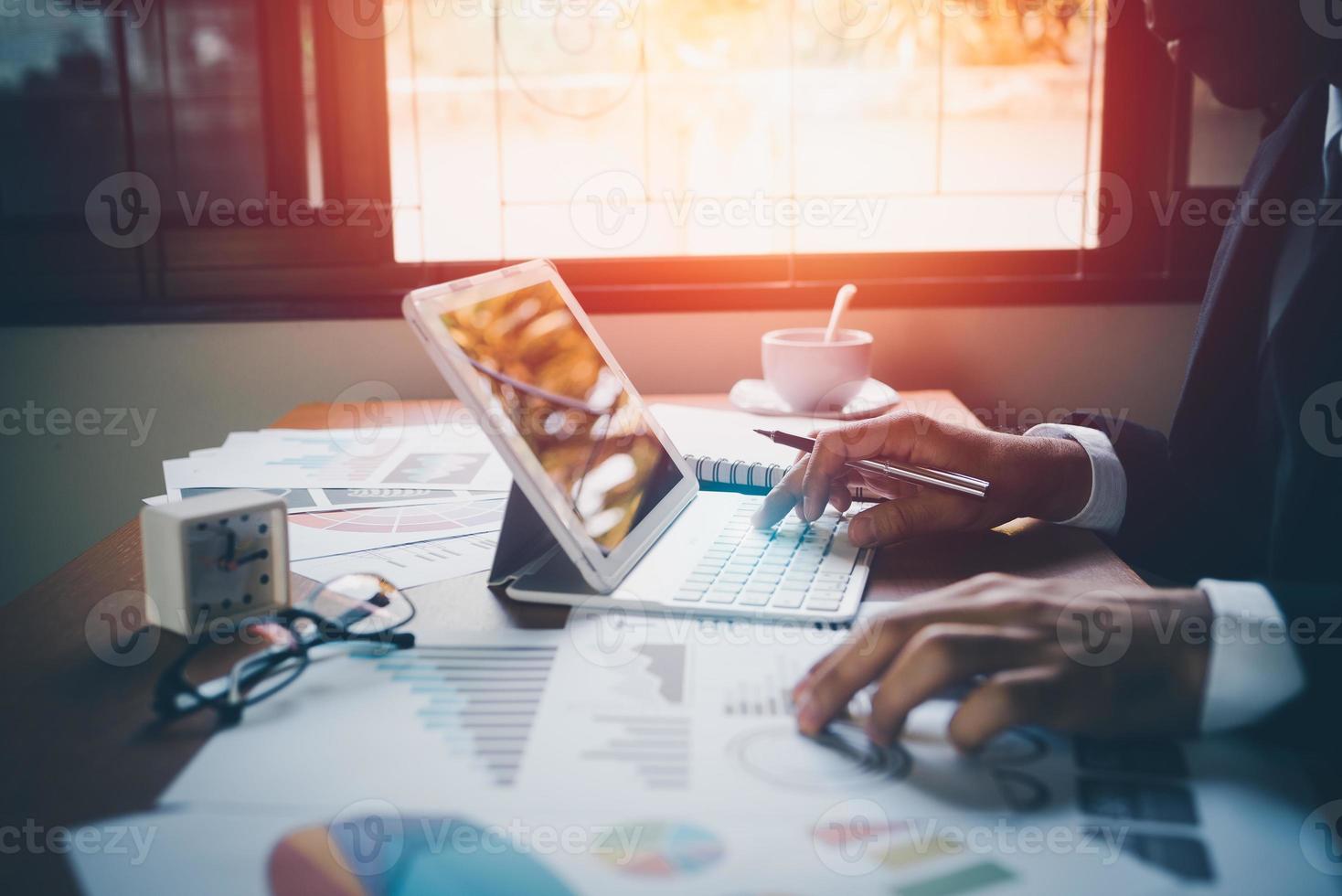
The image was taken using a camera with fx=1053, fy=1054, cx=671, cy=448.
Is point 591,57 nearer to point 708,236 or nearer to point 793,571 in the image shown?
point 708,236

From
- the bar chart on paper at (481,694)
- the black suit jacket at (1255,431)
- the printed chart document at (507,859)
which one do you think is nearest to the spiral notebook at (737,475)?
the black suit jacket at (1255,431)

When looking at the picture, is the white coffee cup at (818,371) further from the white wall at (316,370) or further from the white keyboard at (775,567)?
the white keyboard at (775,567)

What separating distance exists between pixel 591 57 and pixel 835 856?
144 centimetres

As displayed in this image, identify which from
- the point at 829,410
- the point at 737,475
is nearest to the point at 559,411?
the point at 737,475

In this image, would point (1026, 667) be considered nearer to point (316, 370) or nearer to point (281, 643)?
point (281, 643)

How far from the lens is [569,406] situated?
2.74 feet

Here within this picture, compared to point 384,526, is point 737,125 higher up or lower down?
higher up

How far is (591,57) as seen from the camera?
165cm

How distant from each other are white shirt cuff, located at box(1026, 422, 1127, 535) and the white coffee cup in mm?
377

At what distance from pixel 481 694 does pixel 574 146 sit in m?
1.23

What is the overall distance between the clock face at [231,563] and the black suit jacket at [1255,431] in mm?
759

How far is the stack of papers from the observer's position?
861 millimetres

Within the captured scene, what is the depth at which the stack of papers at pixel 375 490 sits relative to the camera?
0.86 meters

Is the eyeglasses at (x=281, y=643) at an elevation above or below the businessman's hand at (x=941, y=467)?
below
